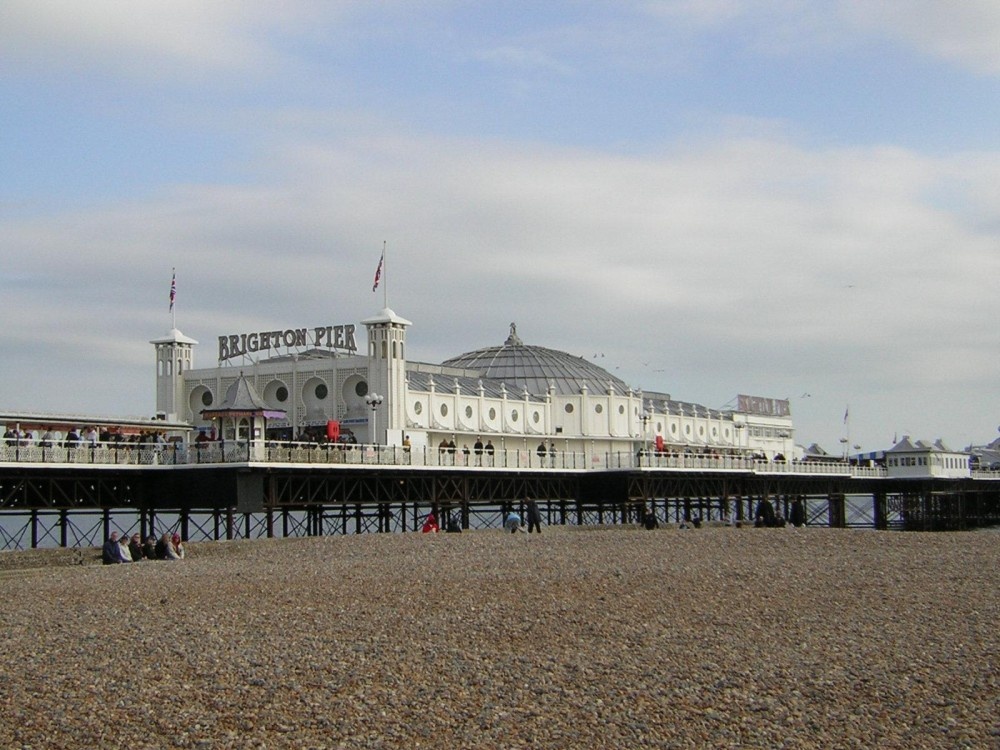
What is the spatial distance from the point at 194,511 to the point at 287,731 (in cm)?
3230

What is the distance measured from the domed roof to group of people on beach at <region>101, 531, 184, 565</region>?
34.1 metres

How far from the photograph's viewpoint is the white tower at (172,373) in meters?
52.8

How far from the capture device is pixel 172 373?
52.9m

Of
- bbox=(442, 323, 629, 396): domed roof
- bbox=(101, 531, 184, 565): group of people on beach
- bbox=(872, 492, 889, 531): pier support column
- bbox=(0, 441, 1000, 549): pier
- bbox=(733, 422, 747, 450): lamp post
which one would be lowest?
bbox=(872, 492, 889, 531): pier support column

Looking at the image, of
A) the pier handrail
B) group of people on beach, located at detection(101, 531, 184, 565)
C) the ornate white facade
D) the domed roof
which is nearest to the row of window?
the ornate white facade

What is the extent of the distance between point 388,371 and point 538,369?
19.0 m

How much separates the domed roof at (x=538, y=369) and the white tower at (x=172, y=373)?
16.6 meters

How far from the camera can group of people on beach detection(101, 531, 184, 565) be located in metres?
28.0

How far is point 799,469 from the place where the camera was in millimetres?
70125

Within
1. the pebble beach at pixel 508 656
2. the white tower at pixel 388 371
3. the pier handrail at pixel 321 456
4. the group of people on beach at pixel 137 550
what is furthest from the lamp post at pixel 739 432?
the pebble beach at pixel 508 656

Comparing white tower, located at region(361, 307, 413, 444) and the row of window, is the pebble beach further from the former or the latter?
the row of window

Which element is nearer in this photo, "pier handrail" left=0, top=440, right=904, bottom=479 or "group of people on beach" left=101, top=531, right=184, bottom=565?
"group of people on beach" left=101, top=531, right=184, bottom=565

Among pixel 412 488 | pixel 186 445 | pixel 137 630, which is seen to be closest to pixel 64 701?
pixel 137 630

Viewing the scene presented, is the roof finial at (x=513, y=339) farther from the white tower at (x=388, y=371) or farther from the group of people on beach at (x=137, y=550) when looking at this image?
the group of people on beach at (x=137, y=550)
